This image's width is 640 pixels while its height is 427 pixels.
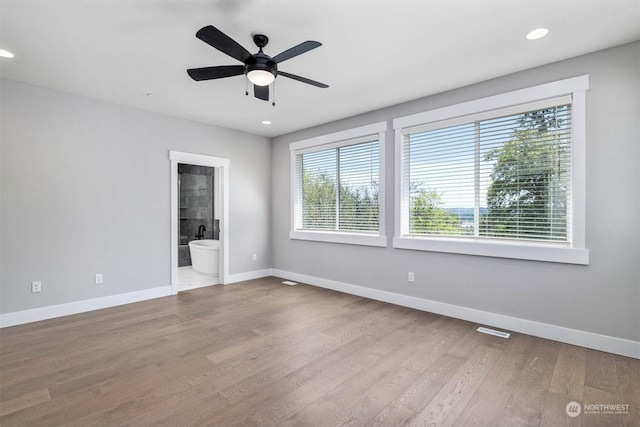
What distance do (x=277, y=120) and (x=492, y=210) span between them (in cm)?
335

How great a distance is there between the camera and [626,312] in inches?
106

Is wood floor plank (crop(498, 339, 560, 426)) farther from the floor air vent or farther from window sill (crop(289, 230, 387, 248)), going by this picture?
window sill (crop(289, 230, 387, 248))

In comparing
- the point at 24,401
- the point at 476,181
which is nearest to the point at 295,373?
the point at 24,401

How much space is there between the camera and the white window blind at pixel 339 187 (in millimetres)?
4594

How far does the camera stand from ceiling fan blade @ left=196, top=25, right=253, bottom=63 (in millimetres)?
1889

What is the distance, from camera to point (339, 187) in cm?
509

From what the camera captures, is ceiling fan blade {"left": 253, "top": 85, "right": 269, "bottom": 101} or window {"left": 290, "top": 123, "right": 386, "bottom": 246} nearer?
ceiling fan blade {"left": 253, "top": 85, "right": 269, "bottom": 101}

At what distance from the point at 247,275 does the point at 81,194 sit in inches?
111

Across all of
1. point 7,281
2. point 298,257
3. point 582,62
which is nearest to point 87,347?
point 7,281

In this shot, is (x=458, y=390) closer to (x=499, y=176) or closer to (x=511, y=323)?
(x=511, y=323)

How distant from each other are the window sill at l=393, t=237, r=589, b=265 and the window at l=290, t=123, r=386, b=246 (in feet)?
1.72

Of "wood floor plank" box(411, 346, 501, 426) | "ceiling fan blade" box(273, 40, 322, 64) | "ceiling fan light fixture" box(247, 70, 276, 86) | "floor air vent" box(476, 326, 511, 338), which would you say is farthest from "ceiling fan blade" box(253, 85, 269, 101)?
"floor air vent" box(476, 326, 511, 338)

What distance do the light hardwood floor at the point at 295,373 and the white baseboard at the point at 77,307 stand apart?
0.14m

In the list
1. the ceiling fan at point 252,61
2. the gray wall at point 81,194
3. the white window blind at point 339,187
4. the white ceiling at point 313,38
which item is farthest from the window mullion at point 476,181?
the gray wall at point 81,194
